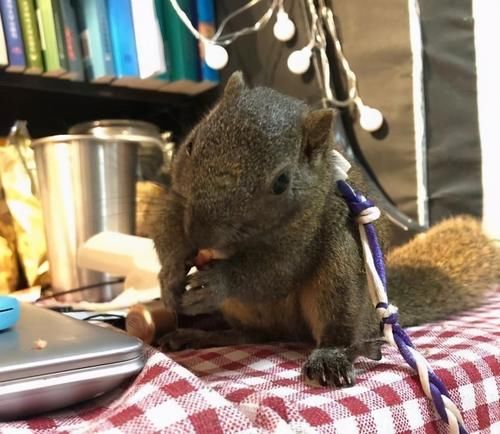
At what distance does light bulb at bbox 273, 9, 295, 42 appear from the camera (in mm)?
1446

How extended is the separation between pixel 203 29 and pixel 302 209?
1.13 metres

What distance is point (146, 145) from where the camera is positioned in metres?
1.52

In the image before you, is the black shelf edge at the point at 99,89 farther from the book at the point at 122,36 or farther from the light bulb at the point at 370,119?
the light bulb at the point at 370,119

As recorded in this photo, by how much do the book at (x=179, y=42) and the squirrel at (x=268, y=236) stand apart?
950 mm

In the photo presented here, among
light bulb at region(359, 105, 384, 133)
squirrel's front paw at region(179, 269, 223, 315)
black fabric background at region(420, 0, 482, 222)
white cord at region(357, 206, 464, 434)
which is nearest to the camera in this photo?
white cord at region(357, 206, 464, 434)

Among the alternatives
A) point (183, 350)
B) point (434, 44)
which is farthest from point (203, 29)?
point (183, 350)

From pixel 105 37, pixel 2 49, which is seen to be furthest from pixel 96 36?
pixel 2 49

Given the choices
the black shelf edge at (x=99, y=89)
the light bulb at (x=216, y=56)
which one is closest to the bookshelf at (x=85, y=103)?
the black shelf edge at (x=99, y=89)

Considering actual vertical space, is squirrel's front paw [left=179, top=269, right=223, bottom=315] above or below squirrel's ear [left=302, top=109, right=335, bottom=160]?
below

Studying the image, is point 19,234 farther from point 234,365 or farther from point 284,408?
point 284,408

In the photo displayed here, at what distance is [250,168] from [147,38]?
42.5 inches

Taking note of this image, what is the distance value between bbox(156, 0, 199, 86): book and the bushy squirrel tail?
33.8 inches

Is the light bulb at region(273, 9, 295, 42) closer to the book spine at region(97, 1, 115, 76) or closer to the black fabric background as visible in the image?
the black fabric background

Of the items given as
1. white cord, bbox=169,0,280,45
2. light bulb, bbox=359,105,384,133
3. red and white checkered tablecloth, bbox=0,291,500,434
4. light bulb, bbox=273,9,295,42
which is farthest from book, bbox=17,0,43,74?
red and white checkered tablecloth, bbox=0,291,500,434
